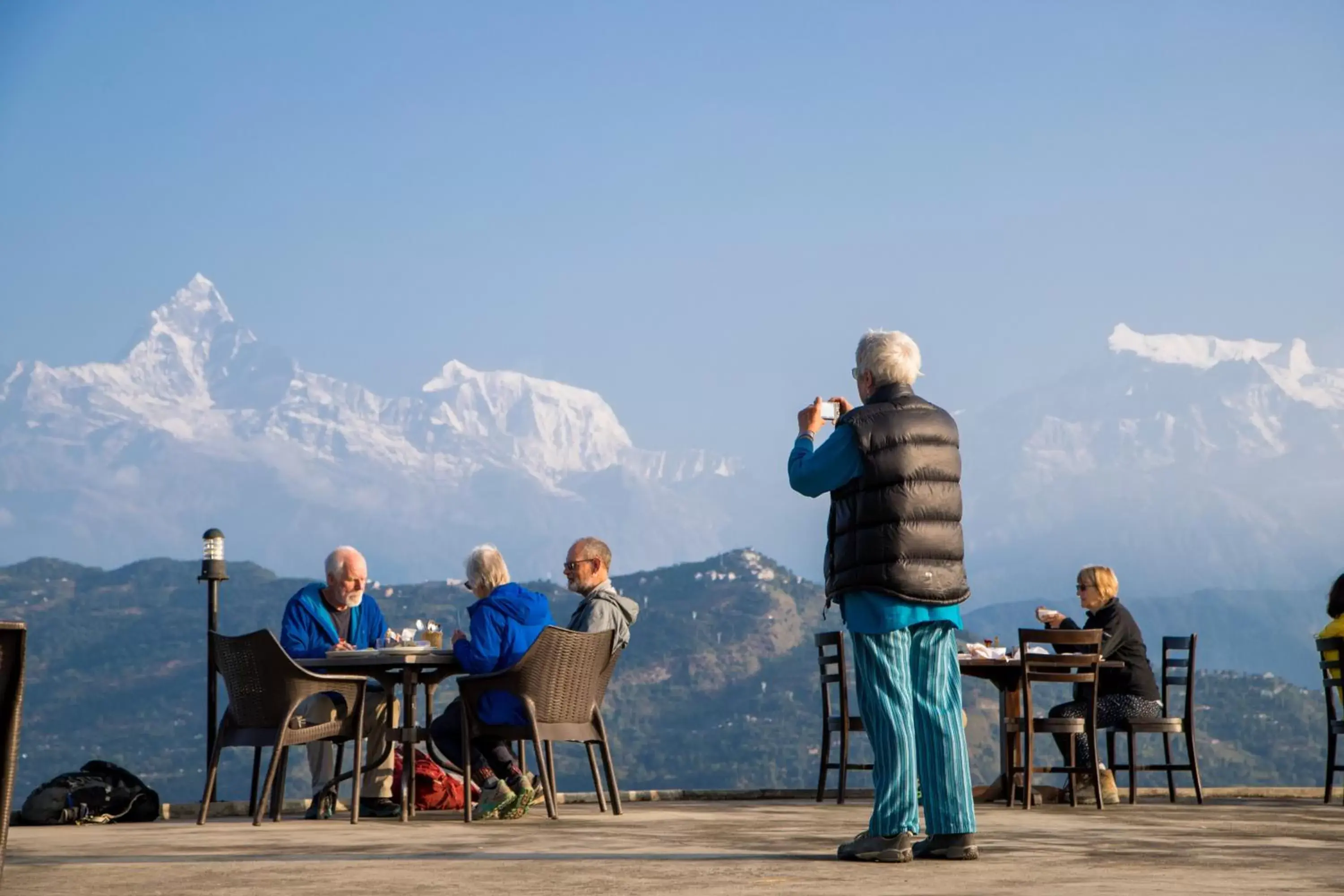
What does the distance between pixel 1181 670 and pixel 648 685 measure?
10586 centimetres

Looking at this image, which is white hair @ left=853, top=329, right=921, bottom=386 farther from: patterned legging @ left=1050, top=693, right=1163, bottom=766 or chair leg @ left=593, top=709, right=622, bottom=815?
patterned legging @ left=1050, top=693, right=1163, bottom=766

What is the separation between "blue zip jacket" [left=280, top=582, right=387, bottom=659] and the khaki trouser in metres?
0.23

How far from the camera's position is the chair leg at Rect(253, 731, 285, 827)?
22.3 feet

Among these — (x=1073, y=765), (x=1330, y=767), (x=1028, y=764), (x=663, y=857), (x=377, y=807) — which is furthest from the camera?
(x=1330, y=767)

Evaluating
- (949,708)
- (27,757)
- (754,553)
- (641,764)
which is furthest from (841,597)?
(27,757)

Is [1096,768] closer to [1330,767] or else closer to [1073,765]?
[1073,765]

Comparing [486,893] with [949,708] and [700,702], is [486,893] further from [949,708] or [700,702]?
[700,702]

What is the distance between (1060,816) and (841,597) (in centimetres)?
287

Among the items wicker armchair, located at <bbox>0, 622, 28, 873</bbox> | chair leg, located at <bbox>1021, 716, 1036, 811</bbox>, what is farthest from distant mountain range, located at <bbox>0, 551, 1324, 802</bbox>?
wicker armchair, located at <bbox>0, 622, 28, 873</bbox>

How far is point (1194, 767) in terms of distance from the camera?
9148 millimetres

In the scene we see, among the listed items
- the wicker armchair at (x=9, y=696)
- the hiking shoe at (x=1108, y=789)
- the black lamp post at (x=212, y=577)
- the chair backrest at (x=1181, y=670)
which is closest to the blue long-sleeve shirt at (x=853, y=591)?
the wicker armchair at (x=9, y=696)

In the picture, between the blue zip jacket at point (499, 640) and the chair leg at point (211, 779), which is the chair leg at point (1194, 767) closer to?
the blue zip jacket at point (499, 640)

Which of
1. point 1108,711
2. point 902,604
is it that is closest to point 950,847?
point 902,604

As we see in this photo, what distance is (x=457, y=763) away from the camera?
730 cm
